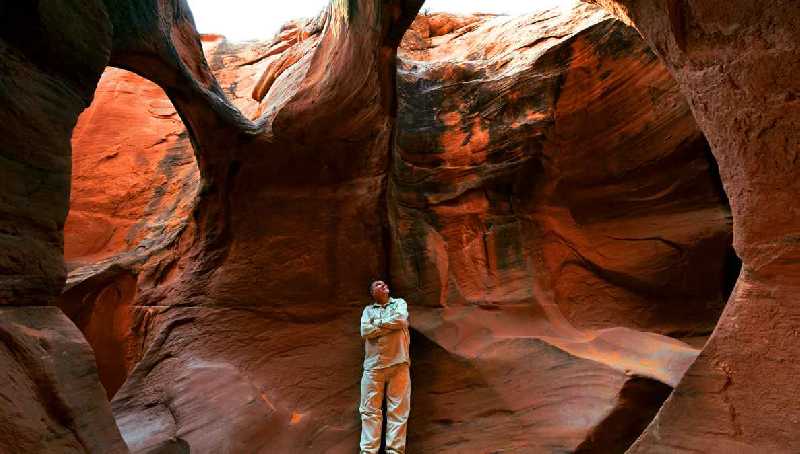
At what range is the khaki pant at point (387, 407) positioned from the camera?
5434mm

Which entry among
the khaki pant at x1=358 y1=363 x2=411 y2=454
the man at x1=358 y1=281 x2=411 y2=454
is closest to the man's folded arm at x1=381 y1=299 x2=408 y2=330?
the man at x1=358 y1=281 x2=411 y2=454

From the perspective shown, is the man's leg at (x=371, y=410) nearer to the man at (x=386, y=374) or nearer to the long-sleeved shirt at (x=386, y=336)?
the man at (x=386, y=374)

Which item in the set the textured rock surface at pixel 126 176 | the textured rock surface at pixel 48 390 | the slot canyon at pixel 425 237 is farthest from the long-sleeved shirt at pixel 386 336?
the textured rock surface at pixel 126 176

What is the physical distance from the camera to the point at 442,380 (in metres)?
6.31

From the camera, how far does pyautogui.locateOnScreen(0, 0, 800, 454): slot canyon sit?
3.50 meters

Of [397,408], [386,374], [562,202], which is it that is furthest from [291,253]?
[562,202]

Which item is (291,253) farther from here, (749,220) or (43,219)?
(749,220)

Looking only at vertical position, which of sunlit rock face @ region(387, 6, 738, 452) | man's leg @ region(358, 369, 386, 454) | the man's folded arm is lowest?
man's leg @ region(358, 369, 386, 454)

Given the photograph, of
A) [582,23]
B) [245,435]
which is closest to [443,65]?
[582,23]

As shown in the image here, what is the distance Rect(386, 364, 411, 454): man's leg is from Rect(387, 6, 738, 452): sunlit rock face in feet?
3.26

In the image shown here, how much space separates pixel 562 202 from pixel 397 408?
182 inches

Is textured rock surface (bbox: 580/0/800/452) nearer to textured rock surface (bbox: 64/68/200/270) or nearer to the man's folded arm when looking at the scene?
the man's folded arm

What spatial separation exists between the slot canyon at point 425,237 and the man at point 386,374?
555mm

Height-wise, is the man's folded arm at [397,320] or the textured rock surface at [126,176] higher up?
the textured rock surface at [126,176]
